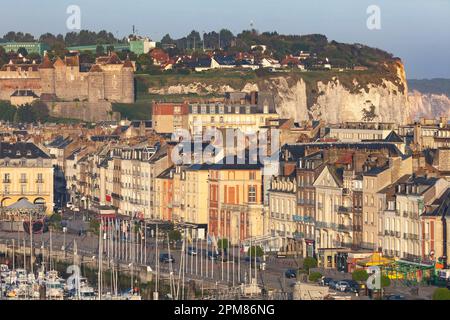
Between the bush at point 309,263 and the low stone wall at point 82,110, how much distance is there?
79.5 m

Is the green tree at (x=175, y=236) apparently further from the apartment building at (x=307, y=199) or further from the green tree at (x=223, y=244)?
the apartment building at (x=307, y=199)

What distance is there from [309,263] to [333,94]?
334ft

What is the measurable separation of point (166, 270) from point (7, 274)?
389 centimetres

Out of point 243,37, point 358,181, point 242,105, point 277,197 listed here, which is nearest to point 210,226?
point 277,197

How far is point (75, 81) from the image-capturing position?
136 meters

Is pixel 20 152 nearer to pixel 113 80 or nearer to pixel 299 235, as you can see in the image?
pixel 299 235

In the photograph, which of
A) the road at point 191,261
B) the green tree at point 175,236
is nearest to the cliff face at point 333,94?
the road at point 191,261

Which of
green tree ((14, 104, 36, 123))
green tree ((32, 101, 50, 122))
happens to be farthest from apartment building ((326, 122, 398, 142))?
green tree ((32, 101, 50, 122))

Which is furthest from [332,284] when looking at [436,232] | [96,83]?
[96,83]

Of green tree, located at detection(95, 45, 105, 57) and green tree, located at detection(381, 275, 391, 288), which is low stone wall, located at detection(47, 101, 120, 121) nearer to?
green tree, located at detection(95, 45, 105, 57)

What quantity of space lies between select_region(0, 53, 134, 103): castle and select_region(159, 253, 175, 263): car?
77.8 metres

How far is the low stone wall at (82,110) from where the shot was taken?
129 meters

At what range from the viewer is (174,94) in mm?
140875

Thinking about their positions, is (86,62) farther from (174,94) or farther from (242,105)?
(242,105)
